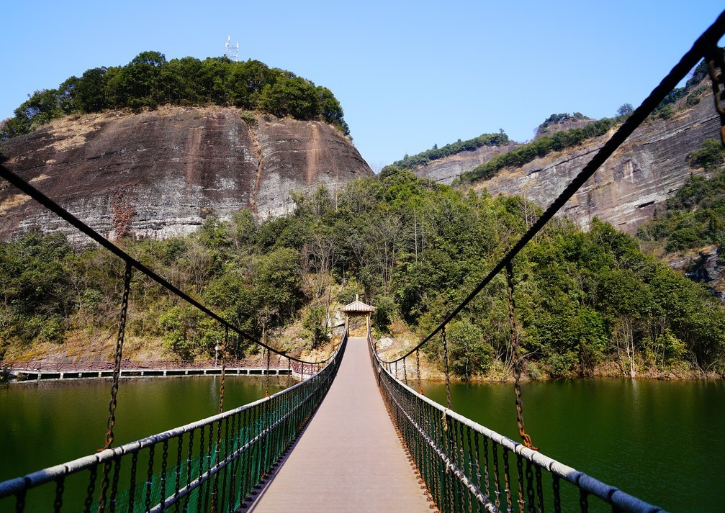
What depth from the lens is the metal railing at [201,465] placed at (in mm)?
1387

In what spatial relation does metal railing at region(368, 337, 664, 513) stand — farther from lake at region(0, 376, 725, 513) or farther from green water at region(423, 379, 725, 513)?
lake at region(0, 376, 725, 513)

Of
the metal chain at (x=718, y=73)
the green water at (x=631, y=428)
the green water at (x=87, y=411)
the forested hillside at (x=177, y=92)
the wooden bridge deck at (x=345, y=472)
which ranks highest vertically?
the forested hillside at (x=177, y=92)

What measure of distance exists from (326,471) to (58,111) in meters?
50.1

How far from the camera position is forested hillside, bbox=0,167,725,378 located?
18703mm

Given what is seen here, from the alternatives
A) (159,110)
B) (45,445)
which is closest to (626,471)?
(45,445)

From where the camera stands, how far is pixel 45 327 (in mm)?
22531

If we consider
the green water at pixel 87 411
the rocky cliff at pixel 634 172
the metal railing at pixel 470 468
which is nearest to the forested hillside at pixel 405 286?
the green water at pixel 87 411

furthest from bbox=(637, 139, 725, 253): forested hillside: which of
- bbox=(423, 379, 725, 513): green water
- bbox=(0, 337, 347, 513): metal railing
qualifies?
bbox=(0, 337, 347, 513): metal railing

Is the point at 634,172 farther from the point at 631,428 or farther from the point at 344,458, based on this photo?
the point at 344,458

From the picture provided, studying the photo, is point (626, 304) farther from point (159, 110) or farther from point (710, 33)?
point (159, 110)

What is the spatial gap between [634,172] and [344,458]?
153 feet

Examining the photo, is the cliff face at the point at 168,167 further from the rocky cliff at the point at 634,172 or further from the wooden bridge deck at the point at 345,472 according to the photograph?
the wooden bridge deck at the point at 345,472

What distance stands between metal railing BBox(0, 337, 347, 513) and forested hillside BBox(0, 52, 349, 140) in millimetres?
37527

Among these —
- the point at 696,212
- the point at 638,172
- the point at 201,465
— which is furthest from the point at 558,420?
the point at 638,172
